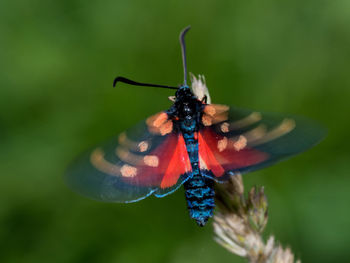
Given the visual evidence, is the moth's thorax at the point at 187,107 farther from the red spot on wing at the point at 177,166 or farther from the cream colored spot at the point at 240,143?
the cream colored spot at the point at 240,143

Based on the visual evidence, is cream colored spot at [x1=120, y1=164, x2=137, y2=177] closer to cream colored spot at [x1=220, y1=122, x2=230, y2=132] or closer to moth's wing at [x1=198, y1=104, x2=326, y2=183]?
moth's wing at [x1=198, y1=104, x2=326, y2=183]

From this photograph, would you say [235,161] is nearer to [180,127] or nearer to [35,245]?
[180,127]

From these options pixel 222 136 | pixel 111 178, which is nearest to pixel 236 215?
pixel 222 136

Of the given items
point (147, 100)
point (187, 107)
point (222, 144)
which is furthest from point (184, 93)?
point (147, 100)

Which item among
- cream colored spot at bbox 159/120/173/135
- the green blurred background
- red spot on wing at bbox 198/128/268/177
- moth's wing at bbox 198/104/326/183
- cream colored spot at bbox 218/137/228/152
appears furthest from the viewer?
the green blurred background

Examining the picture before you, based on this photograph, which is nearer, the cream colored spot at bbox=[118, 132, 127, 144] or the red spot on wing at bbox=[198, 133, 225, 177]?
the red spot on wing at bbox=[198, 133, 225, 177]

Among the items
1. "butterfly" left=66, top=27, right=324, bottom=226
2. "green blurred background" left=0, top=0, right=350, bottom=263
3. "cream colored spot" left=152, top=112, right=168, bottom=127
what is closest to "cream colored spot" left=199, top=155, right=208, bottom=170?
"butterfly" left=66, top=27, right=324, bottom=226

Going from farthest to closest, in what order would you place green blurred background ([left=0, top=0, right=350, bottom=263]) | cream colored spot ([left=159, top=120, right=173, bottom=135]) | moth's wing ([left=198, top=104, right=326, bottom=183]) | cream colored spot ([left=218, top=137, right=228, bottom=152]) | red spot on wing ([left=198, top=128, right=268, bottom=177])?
1. green blurred background ([left=0, top=0, right=350, bottom=263])
2. cream colored spot ([left=159, top=120, right=173, bottom=135])
3. cream colored spot ([left=218, top=137, right=228, bottom=152])
4. red spot on wing ([left=198, top=128, right=268, bottom=177])
5. moth's wing ([left=198, top=104, right=326, bottom=183])
